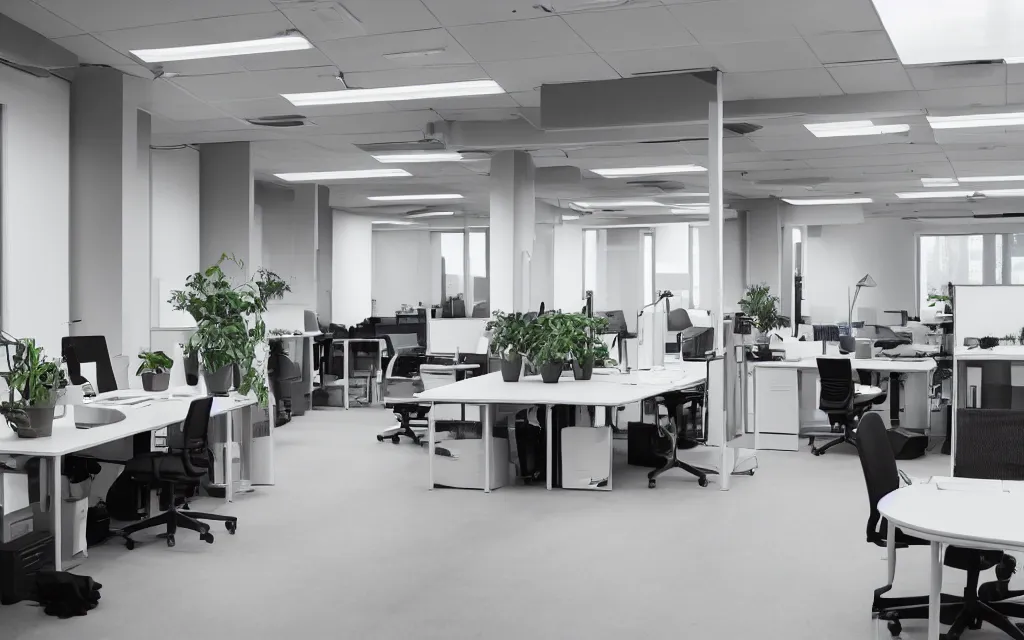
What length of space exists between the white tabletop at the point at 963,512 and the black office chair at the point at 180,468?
354cm

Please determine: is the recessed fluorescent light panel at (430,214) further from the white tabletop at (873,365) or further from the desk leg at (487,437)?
the desk leg at (487,437)

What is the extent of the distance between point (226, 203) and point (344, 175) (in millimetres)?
2688

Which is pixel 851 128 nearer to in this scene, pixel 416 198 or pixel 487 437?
pixel 487 437

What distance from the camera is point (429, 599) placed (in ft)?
14.0

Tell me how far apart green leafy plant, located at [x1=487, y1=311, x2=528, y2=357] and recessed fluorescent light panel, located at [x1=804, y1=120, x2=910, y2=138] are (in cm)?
429

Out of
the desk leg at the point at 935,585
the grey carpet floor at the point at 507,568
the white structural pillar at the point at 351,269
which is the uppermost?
the white structural pillar at the point at 351,269

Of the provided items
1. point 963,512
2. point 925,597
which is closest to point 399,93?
point 925,597

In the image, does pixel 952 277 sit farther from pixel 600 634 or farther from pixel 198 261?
pixel 600 634

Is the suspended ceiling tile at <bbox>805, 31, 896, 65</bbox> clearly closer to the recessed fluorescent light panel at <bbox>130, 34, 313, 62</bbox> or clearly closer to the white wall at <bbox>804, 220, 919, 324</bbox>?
the recessed fluorescent light panel at <bbox>130, 34, 313, 62</bbox>

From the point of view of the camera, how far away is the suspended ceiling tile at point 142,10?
5.86m

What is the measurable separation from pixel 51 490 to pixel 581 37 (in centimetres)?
454

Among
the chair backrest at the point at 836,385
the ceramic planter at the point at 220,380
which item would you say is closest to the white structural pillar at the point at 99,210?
the ceramic planter at the point at 220,380

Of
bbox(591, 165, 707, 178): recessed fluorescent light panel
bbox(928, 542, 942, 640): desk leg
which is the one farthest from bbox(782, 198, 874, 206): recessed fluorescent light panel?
bbox(928, 542, 942, 640): desk leg

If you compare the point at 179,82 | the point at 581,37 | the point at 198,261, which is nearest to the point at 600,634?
the point at 581,37
